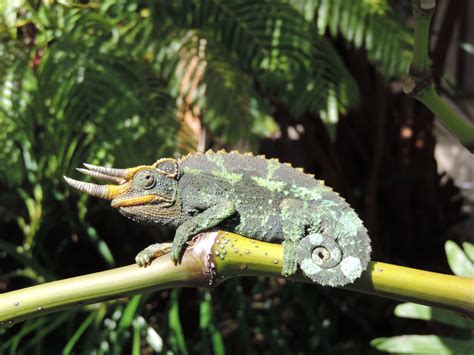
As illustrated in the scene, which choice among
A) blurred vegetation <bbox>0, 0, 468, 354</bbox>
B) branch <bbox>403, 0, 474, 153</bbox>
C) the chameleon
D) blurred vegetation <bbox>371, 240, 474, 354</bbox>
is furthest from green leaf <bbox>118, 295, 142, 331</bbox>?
branch <bbox>403, 0, 474, 153</bbox>

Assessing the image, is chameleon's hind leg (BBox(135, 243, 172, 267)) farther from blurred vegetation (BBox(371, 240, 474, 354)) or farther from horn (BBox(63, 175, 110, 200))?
blurred vegetation (BBox(371, 240, 474, 354))

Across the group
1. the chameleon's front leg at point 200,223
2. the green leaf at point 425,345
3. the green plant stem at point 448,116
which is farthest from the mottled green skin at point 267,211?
the green leaf at point 425,345

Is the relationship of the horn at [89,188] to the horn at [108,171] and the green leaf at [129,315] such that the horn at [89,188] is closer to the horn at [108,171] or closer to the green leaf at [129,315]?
the horn at [108,171]

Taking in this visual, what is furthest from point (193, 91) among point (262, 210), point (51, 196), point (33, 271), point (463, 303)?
point (463, 303)

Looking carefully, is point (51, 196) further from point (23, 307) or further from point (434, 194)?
point (434, 194)

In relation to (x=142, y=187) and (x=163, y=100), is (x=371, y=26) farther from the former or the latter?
(x=142, y=187)
